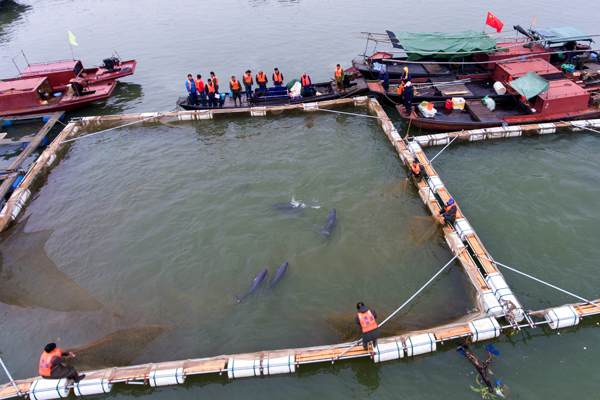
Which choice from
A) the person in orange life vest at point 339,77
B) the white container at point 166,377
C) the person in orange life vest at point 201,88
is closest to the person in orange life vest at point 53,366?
the white container at point 166,377

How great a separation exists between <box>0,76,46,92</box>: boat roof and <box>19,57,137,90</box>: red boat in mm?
1315

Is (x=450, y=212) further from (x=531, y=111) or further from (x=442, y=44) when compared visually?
(x=442, y=44)

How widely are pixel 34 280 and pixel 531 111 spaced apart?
25.1 meters

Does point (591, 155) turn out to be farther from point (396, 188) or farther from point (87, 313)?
point (87, 313)

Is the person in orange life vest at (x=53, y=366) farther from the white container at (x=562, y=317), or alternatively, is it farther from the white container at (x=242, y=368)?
the white container at (x=562, y=317)

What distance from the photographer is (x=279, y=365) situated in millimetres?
9414

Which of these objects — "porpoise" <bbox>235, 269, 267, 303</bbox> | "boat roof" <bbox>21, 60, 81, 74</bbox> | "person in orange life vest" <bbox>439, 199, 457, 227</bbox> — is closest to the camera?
"porpoise" <bbox>235, 269, 267, 303</bbox>

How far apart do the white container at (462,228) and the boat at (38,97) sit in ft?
80.7

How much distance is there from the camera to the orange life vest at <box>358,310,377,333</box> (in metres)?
9.30

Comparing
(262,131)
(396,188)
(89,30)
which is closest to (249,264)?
(396,188)

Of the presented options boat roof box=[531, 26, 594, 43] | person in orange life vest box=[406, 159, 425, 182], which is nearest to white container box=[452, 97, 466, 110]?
person in orange life vest box=[406, 159, 425, 182]

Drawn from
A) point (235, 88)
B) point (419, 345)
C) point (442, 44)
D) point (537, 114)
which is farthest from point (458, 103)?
point (419, 345)

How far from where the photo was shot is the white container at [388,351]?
953 cm

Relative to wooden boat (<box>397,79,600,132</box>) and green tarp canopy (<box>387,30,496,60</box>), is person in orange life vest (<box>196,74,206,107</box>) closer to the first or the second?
wooden boat (<box>397,79,600,132</box>)
